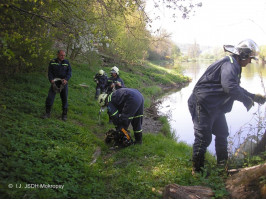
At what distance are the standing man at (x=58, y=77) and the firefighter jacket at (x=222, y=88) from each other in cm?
414

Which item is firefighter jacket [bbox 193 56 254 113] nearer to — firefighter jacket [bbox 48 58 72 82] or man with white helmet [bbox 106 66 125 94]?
man with white helmet [bbox 106 66 125 94]

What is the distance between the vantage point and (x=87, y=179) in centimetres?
376

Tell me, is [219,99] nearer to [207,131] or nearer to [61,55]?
[207,131]

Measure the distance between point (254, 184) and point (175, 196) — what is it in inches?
39.2

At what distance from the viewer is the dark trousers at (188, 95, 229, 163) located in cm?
377

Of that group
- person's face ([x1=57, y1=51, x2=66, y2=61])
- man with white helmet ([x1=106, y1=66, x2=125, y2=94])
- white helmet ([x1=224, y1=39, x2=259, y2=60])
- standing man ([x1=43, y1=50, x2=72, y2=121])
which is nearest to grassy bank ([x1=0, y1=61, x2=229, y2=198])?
standing man ([x1=43, y1=50, x2=72, y2=121])

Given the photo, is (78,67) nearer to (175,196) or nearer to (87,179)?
(87,179)

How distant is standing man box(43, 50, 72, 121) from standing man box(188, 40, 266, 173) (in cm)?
413

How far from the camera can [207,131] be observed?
377 centimetres

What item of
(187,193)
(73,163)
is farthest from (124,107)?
(187,193)

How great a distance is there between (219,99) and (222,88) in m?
0.20

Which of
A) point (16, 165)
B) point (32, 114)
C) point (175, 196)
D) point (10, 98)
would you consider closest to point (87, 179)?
point (16, 165)

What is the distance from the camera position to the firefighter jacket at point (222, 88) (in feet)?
11.4

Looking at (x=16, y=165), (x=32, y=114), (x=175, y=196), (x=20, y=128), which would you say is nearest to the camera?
(x=175, y=196)
